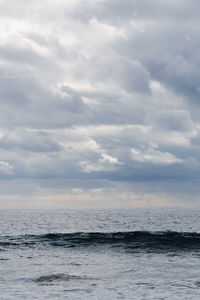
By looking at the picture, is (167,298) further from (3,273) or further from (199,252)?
(199,252)

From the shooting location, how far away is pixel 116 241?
40844 millimetres

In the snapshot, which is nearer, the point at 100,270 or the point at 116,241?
the point at 100,270

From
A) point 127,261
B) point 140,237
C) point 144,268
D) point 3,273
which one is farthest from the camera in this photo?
point 140,237

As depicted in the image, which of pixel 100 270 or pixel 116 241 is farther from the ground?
pixel 100 270

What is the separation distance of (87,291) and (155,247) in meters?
21.2

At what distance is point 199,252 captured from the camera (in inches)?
1278

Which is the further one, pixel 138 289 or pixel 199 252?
pixel 199 252

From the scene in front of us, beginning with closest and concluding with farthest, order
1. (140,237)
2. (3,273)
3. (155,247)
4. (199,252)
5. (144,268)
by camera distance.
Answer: (3,273)
(144,268)
(199,252)
(155,247)
(140,237)

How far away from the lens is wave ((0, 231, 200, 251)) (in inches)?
1444

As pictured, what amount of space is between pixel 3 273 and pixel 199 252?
19129mm

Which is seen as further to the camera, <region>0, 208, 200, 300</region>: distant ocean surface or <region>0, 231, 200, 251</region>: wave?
<region>0, 231, 200, 251</region>: wave

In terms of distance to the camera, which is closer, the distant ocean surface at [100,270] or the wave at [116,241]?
the distant ocean surface at [100,270]

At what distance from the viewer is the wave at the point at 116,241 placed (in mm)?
36688

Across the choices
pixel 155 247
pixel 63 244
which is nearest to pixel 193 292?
pixel 155 247
